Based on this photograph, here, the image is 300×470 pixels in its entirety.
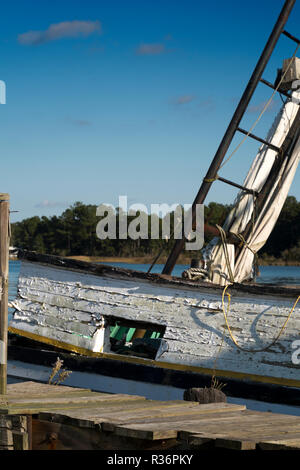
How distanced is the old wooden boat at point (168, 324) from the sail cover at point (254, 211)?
3 cm

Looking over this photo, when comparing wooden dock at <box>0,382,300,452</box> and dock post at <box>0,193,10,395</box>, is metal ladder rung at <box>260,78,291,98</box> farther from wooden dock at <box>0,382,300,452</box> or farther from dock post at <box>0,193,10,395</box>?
wooden dock at <box>0,382,300,452</box>

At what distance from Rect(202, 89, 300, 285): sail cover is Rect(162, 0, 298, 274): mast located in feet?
1.91

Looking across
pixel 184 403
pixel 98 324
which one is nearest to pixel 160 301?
pixel 98 324

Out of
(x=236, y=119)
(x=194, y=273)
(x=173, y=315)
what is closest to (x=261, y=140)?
(x=236, y=119)

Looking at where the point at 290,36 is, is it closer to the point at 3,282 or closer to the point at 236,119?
the point at 236,119

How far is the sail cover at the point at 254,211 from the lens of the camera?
11.1m

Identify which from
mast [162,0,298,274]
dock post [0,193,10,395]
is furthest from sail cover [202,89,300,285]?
dock post [0,193,10,395]

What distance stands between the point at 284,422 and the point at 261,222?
21.2 ft

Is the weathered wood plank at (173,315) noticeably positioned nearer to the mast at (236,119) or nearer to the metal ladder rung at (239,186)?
the mast at (236,119)

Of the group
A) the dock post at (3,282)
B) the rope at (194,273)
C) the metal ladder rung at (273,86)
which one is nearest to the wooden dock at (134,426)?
the dock post at (3,282)

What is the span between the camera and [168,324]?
360 inches

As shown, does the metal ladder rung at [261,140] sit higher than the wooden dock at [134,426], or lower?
higher

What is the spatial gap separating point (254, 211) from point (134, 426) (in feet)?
23.9
